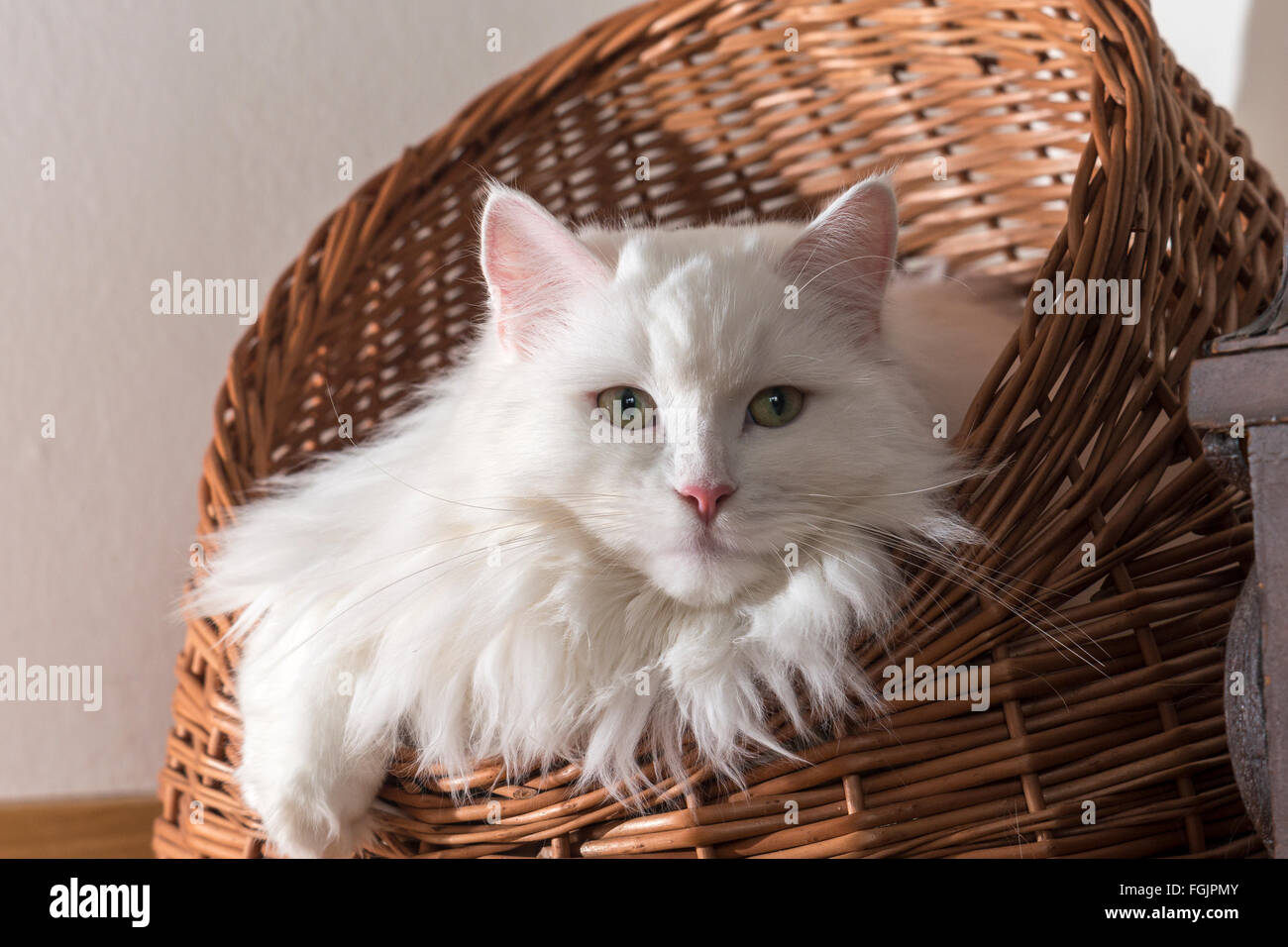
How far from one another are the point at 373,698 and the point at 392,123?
1.55 meters

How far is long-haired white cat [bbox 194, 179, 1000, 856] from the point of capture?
0.98m

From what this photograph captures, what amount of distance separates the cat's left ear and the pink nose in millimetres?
272

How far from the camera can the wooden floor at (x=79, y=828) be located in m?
1.90

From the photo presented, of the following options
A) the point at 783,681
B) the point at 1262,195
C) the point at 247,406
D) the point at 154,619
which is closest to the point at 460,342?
the point at 247,406

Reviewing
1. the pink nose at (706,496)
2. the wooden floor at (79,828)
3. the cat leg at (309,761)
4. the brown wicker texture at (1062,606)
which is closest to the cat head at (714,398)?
the pink nose at (706,496)

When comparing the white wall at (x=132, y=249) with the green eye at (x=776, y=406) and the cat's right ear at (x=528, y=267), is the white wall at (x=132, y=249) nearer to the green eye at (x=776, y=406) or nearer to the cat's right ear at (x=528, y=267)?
the cat's right ear at (x=528, y=267)

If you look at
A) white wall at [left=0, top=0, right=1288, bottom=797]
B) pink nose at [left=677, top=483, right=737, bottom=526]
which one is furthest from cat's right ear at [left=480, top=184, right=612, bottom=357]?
white wall at [left=0, top=0, right=1288, bottom=797]

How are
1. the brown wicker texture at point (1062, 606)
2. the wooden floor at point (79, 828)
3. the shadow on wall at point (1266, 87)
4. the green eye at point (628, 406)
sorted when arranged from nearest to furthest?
the brown wicker texture at point (1062, 606) → the green eye at point (628, 406) → the shadow on wall at point (1266, 87) → the wooden floor at point (79, 828)

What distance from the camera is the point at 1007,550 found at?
94cm

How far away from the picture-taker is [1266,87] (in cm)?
182

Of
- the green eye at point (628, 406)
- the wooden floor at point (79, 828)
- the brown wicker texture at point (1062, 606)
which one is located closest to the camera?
the brown wicker texture at point (1062, 606)

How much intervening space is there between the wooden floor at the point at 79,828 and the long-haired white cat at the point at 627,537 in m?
1.07

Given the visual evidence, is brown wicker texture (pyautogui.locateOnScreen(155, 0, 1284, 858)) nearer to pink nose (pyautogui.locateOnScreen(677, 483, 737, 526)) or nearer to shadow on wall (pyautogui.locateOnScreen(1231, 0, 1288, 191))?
pink nose (pyautogui.locateOnScreen(677, 483, 737, 526))
